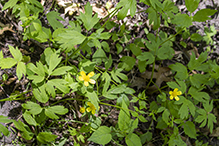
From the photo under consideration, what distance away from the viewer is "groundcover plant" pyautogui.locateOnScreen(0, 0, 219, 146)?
68.9 inches

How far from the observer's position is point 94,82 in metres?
1.77

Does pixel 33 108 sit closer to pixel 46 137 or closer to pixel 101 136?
pixel 46 137

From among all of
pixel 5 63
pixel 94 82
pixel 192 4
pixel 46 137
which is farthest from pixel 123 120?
pixel 192 4

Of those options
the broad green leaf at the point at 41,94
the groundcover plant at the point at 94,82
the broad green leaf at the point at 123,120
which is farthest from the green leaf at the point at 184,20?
the broad green leaf at the point at 41,94

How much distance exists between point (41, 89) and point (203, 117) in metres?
2.36

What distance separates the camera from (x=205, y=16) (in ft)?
6.48

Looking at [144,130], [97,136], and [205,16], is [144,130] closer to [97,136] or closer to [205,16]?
[97,136]

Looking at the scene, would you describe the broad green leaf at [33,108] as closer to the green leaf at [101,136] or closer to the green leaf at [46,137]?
the green leaf at [46,137]

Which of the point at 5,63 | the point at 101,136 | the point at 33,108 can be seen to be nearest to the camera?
the point at 5,63

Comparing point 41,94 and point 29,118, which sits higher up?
point 41,94

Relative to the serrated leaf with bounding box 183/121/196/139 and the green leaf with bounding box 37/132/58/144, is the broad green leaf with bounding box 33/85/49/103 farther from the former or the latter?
the serrated leaf with bounding box 183/121/196/139

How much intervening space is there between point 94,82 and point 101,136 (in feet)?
2.40

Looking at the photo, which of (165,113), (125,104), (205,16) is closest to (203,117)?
(165,113)

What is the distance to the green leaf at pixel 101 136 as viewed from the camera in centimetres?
191
